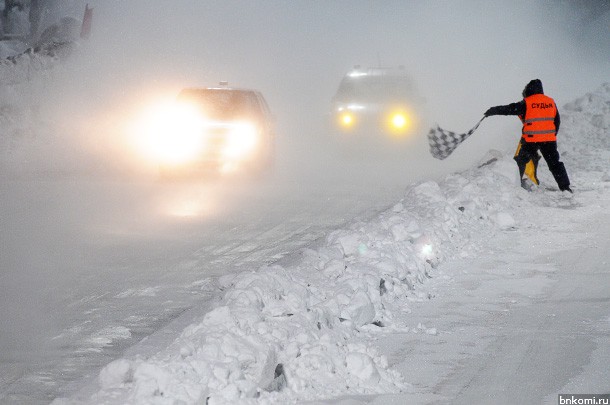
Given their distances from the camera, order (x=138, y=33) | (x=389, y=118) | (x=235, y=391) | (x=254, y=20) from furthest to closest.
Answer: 1. (x=254, y=20)
2. (x=138, y=33)
3. (x=389, y=118)
4. (x=235, y=391)

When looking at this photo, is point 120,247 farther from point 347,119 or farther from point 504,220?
point 347,119

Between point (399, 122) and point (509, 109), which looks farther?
point (399, 122)

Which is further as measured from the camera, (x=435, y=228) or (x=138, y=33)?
(x=138, y=33)

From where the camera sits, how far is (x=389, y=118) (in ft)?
59.8

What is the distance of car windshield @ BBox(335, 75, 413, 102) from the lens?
18.8 m

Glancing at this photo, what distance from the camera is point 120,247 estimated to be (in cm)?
884

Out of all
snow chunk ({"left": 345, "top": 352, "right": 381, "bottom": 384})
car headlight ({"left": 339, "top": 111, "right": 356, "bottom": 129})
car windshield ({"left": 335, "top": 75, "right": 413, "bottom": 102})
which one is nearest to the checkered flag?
car headlight ({"left": 339, "top": 111, "right": 356, "bottom": 129})

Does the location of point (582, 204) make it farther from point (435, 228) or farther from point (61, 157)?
point (61, 157)

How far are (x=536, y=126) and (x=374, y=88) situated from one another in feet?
26.1

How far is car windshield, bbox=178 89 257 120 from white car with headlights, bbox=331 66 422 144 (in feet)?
10.9

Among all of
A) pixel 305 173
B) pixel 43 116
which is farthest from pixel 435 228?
pixel 43 116

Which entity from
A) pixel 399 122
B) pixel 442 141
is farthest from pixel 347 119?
pixel 442 141

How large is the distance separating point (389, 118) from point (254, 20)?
29.7 m

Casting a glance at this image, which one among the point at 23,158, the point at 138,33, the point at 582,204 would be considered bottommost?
the point at 23,158
